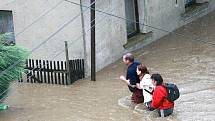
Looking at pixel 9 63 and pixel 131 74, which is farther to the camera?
pixel 9 63

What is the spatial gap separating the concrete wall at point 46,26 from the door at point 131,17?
2.81m

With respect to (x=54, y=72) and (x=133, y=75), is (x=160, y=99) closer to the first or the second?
(x=133, y=75)


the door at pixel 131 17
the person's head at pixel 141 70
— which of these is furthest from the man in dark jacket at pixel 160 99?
the door at pixel 131 17

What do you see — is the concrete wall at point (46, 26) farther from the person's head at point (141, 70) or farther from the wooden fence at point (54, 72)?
the person's head at point (141, 70)

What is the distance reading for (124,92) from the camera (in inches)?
547

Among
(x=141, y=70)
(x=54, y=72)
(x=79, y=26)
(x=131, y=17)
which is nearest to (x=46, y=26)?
(x=79, y=26)

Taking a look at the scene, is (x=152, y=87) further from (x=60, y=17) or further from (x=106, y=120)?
(x=60, y=17)

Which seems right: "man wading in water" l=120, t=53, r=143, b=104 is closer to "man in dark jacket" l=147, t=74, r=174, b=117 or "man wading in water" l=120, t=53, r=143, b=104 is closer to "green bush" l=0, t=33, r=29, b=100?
"man in dark jacket" l=147, t=74, r=174, b=117

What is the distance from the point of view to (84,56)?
1574 cm

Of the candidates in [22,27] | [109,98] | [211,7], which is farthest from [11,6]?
[211,7]

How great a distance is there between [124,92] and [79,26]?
272 cm

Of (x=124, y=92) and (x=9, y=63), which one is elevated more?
(x=9, y=63)

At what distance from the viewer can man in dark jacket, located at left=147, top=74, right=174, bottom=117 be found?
37.1 ft

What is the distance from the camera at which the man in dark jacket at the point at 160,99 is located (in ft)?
37.1
